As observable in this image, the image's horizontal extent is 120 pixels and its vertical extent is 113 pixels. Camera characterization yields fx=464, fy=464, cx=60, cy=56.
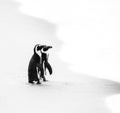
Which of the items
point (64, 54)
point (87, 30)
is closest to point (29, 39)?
point (64, 54)

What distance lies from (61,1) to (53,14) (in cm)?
471

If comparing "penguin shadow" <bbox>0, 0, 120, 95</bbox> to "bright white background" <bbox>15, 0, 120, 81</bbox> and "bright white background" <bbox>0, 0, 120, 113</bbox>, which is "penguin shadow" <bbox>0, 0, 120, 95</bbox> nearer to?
"bright white background" <bbox>0, 0, 120, 113</bbox>

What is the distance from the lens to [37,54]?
941 centimetres

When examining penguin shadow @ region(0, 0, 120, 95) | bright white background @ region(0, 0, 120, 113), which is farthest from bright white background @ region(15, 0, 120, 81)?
penguin shadow @ region(0, 0, 120, 95)

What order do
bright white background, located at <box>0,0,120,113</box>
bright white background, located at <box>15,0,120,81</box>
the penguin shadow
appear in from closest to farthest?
bright white background, located at <box>0,0,120,113</box> < the penguin shadow < bright white background, located at <box>15,0,120,81</box>

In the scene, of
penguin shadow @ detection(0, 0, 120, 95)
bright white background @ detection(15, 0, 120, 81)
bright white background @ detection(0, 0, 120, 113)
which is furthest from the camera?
bright white background @ detection(15, 0, 120, 81)

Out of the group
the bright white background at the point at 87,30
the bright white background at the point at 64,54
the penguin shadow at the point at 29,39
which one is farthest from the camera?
the bright white background at the point at 87,30

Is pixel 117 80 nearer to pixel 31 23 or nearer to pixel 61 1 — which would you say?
pixel 31 23

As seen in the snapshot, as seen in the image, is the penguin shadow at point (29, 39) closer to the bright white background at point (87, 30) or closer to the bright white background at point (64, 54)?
the bright white background at point (64, 54)

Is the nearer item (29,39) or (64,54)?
(64,54)

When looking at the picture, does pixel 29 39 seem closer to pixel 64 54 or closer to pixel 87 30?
pixel 64 54

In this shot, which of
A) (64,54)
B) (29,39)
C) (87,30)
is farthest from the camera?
(87,30)

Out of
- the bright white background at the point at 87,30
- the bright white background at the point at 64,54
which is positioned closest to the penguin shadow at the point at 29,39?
the bright white background at the point at 64,54

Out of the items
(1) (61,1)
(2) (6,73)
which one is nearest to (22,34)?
(2) (6,73)
